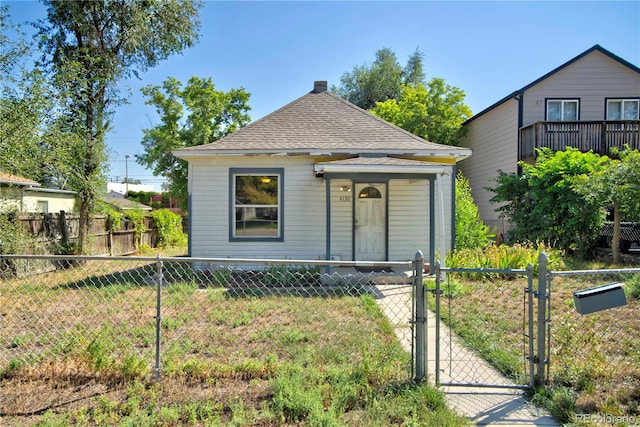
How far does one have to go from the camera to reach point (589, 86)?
14844 mm

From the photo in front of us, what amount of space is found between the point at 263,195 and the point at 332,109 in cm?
361

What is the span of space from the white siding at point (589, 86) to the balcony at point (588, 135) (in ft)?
3.70

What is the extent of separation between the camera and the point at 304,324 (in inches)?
207

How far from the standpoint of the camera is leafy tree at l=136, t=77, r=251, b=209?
2044cm

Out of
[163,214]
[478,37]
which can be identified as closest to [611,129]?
[478,37]

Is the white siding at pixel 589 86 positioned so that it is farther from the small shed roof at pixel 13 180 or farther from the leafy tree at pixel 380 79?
the leafy tree at pixel 380 79

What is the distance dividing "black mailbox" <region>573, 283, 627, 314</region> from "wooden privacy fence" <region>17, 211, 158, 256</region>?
11039mm

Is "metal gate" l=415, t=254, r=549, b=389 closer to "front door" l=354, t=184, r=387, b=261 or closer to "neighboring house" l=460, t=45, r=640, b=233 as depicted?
"front door" l=354, t=184, r=387, b=261

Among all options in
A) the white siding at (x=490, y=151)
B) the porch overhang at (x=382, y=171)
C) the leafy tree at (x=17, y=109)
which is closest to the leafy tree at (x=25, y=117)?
the leafy tree at (x=17, y=109)

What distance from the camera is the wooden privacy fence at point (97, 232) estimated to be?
32.9ft

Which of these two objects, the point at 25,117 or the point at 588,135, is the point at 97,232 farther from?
the point at 588,135

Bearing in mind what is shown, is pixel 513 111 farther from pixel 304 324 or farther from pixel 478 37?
pixel 304 324

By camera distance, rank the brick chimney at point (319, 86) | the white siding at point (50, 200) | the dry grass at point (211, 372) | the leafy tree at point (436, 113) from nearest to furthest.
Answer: the dry grass at point (211, 372)
the brick chimney at point (319, 86)
the white siding at point (50, 200)
the leafy tree at point (436, 113)

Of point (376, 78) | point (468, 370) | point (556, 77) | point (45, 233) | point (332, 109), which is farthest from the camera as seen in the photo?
point (376, 78)
